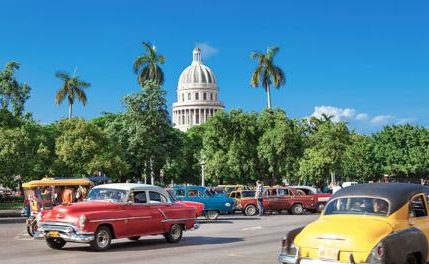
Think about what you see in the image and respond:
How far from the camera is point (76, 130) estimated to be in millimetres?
46312

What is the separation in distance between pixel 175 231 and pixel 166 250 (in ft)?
6.54

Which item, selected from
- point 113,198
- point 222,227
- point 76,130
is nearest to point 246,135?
point 76,130

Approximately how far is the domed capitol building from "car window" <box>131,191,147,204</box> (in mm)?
143582

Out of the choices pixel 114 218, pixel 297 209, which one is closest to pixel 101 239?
pixel 114 218

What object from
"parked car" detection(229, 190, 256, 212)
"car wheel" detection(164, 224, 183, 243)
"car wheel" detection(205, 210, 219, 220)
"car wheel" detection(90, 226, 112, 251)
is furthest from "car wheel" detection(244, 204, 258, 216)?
"car wheel" detection(90, 226, 112, 251)

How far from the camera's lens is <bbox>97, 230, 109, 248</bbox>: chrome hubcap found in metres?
14.8

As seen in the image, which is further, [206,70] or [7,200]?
[206,70]

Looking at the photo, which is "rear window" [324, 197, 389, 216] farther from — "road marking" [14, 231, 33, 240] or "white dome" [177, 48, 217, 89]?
"white dome" [177, 48, 217, 89]

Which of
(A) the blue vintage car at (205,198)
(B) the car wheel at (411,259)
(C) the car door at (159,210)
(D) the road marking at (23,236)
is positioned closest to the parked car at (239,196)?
(A) the blue vintage car at (205,198)

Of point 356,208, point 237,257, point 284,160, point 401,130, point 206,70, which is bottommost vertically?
point 237,257

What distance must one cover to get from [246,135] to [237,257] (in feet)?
122

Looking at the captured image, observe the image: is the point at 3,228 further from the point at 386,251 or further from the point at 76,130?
the point at 76,130

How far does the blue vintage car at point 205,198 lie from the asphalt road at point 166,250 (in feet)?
20.5

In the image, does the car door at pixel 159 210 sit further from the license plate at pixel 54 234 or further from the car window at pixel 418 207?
the car window at pixel 418 207
